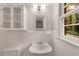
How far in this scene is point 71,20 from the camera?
1076 millimetres

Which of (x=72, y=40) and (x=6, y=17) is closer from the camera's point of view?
(x=72, y=40)

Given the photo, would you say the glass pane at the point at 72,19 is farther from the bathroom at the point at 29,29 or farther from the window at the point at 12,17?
the window at the point at 12,17

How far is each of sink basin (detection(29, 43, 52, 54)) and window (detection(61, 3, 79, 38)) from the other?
280 mm

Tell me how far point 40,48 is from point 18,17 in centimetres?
47

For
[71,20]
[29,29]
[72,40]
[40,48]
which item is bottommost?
[40,48]

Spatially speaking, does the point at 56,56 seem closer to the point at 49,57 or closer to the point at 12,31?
the point at 49,57

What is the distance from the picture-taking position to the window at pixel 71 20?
963 millimetres

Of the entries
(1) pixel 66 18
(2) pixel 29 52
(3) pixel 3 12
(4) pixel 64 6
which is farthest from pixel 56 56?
(3) pixel 3 12

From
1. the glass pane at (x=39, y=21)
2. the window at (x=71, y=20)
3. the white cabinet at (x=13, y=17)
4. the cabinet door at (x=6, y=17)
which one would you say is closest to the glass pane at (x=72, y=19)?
the window at (x=71, y=20)

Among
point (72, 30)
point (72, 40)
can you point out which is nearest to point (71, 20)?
point (72, 30)

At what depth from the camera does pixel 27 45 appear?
1168 millimetres

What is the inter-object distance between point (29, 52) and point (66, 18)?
0.60 m

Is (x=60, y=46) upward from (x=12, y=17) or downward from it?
downward

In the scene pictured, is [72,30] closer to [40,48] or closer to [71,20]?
[71,20]
